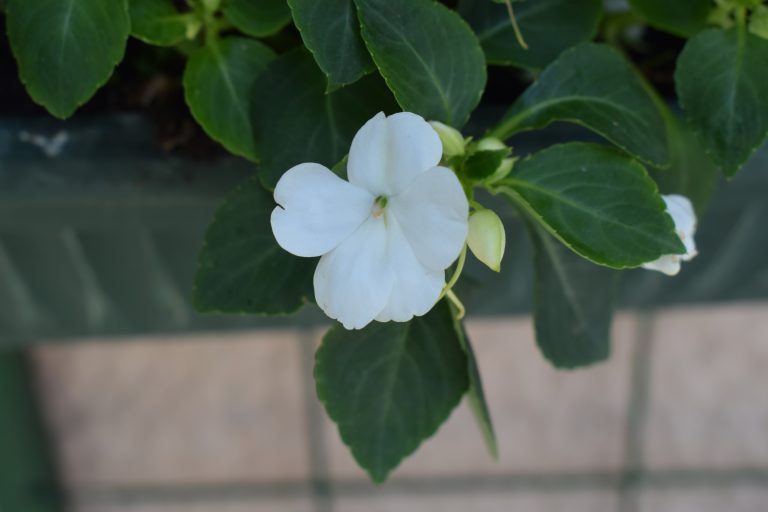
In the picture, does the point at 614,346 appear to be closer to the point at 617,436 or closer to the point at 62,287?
the point at 617,436

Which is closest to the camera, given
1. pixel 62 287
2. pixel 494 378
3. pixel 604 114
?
pixel 604 114

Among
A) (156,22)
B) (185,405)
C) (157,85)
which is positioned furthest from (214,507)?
(156,22)

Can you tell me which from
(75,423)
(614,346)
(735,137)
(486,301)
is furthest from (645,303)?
(75,423)

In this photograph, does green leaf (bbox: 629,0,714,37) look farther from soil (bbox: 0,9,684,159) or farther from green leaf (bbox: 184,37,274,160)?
green leaf (bbox: 184,37,274,160)

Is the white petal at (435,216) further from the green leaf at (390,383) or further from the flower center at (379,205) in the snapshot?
the green leaf at (390,383)

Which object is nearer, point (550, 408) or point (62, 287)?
point (62, 287)

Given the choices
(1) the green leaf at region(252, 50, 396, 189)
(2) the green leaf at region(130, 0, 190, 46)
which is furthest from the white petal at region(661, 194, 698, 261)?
(2) the green leaf at region(130, 0, 190, 46)
